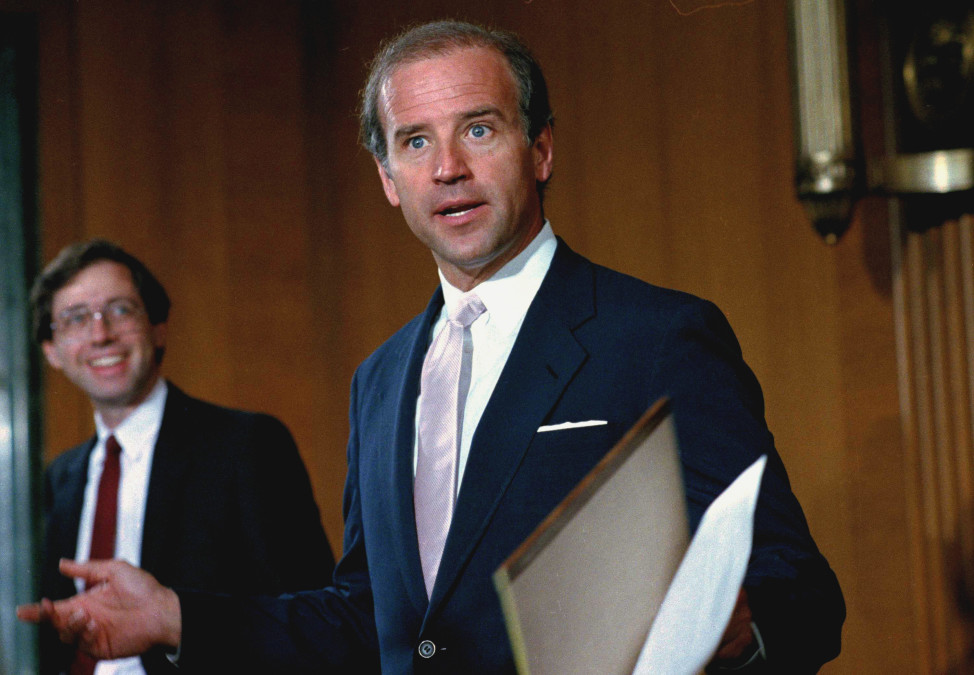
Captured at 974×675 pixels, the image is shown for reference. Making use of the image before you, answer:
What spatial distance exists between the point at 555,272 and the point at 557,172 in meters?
2.05

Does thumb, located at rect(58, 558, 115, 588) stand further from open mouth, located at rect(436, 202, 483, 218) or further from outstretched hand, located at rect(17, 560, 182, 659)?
open mouth, located at rect(436, 202, 483, 218)

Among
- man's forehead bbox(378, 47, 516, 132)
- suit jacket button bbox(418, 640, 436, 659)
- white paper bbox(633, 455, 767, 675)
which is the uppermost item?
man's forehead bbox(378, 47, 516, 132)

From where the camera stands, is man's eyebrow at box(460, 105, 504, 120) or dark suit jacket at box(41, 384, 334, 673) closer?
man's eyebrow at box(460, 105, 504, 120)

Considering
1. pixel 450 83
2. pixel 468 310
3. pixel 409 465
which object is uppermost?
pixel 450 83

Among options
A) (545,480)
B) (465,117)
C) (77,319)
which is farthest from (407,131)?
(77,319)

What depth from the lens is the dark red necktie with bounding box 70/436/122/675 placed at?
2.96 meters

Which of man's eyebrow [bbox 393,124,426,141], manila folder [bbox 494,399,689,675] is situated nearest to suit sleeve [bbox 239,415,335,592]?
man's eyebrow [bbox 393,124,426,141]

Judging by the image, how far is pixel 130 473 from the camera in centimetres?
304

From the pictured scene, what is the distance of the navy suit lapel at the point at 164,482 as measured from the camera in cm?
290

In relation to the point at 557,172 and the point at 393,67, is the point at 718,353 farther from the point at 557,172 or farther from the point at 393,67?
the point at 557,172

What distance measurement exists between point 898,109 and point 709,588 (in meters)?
2.17

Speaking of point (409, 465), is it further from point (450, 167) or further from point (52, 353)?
point (52, 353)

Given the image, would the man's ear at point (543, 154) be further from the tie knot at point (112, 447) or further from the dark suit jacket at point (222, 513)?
the tie knot at point (112, 447)

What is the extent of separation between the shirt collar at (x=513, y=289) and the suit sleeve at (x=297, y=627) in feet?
1.13
